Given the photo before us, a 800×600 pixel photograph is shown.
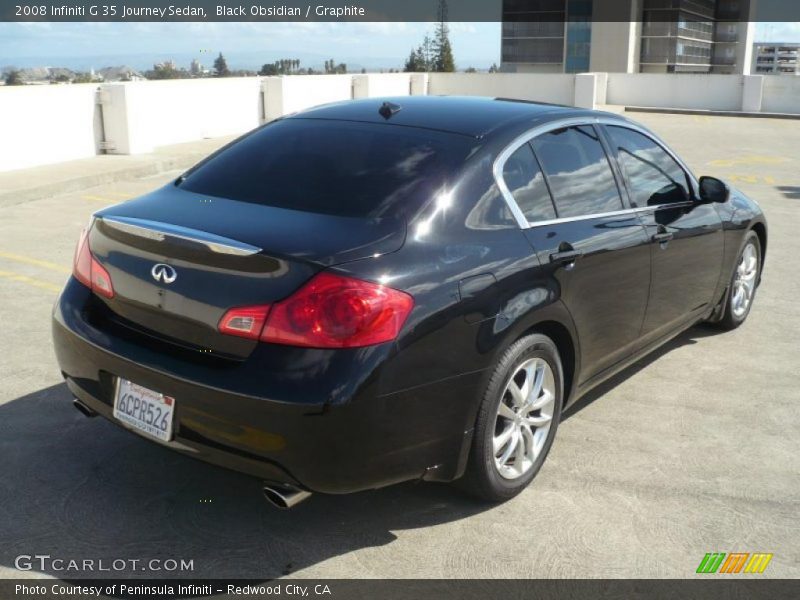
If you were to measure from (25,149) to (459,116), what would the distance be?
11.1 metres

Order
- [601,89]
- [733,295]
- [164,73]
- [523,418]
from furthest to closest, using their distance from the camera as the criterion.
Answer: [601,89] < [164,73] < [733,295] < [523,418]

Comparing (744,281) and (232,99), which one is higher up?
(232,99)

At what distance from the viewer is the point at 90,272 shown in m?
3.55

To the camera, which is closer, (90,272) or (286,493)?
(286,493)

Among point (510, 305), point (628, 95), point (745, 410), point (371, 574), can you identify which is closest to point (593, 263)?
point (510, 305)

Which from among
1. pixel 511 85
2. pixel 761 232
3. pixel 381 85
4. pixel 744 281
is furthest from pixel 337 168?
pixel 511 85

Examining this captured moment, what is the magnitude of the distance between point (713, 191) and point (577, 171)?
147cm

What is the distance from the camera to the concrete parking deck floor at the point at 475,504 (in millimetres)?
3227

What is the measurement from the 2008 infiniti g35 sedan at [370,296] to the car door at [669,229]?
0.12 m

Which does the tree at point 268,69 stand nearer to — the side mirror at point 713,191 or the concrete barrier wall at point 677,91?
the concrete barrier wall at point 677,91

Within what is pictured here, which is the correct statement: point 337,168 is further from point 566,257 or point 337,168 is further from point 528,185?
point 566,257

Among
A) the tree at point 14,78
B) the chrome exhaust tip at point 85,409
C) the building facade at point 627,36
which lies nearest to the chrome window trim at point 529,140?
the chrome exhaust tip at point 85,409

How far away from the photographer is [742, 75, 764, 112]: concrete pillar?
30.0 metres

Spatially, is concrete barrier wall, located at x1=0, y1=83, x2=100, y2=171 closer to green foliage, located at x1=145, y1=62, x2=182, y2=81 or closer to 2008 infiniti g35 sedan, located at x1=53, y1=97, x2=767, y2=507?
green foliage, located at x1=145, y1=62, x2=182, y2=81
